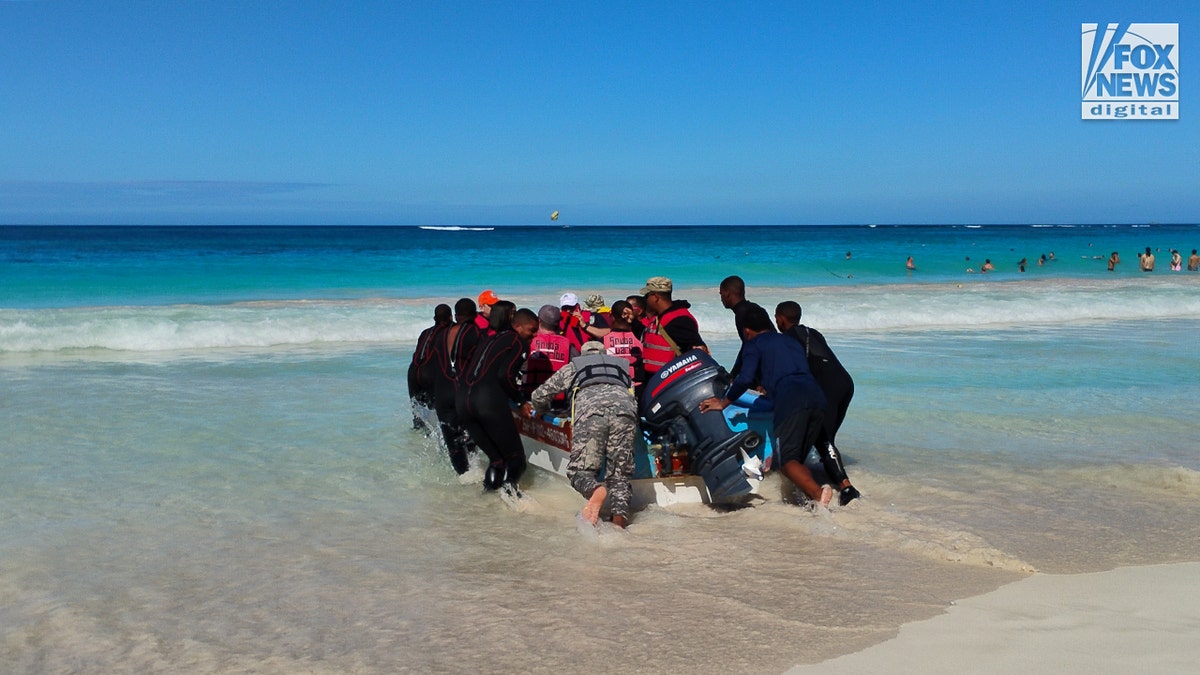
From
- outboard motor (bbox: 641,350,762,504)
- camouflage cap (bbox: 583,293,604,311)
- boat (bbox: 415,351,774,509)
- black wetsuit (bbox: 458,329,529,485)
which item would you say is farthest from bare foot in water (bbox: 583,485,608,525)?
camouflage cap (bbox: 583,293,604,311)

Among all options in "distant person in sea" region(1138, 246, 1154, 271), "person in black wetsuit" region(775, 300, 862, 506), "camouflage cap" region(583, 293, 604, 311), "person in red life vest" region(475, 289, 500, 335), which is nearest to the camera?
"person in black wetsuit" region(775, 300, 862, 506)

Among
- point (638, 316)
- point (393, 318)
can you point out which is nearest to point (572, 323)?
point (638, 316)

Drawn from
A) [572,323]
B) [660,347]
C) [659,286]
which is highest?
[659,286]

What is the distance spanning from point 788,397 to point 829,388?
55cm

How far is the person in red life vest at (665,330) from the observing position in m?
7.37

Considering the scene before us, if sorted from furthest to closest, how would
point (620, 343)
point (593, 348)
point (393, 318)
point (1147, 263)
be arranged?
point (1147, 263)
point (393, 318)
point (620, 343)
point (593, 348)

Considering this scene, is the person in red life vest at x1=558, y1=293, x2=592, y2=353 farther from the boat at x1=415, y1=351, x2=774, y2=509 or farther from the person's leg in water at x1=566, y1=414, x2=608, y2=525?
the person's leg in water at x1=566, y1=414, x2=608, y2=525

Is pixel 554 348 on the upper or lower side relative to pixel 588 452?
upper

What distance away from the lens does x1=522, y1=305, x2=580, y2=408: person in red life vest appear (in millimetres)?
7625

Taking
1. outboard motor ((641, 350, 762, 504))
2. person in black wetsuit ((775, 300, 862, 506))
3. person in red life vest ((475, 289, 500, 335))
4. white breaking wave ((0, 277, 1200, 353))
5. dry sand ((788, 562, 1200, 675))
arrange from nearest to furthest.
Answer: dry sand ((788, 562, 1200, 675)) → outboard motor ((641, 350, 762, 504)) → person in black wetsuit ((775, 300, 862, 506)) → person in red life vest ((475, 289, 500, 335)) → white breaking wave ((0, 277, 1200, 353))

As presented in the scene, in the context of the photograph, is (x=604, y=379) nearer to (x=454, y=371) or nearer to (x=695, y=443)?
(x=695, y=443)

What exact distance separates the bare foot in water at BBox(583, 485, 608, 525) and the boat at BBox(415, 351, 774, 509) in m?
0.44

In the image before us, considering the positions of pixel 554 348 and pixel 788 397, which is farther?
pixel 554 348

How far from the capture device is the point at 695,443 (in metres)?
6.62
